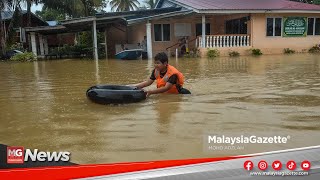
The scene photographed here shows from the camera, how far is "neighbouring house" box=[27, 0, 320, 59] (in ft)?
67.6

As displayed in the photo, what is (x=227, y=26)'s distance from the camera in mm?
23859

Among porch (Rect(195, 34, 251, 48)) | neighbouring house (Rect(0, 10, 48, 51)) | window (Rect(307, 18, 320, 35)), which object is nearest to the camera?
porch (Rect(195, 34, 251, 48))

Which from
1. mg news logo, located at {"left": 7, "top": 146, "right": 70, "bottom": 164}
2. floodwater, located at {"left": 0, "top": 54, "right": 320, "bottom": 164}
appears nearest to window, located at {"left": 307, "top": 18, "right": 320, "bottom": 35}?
floodwater, located at {"left": 0, "top": 54, "right": 320, "bottom": 164}

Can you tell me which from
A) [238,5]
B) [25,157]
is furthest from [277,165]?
[238,5]

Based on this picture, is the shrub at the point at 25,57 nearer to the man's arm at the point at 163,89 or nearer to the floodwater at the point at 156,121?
the floodwater at the point at 156,121

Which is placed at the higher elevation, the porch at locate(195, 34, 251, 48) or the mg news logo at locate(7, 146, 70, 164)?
the porch at locate(195, 34, 251, 48)

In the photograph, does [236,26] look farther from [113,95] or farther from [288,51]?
[113,95]

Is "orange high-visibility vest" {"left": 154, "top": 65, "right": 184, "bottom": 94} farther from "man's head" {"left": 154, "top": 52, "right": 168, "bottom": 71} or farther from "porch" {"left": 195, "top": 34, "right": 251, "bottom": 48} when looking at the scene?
"porch" {"left": 195, "top": 34, "right": 251, "bottom": 48}

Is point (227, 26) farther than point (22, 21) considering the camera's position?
No

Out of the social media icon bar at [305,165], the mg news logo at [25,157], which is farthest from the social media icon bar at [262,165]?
the mg news logo at [25,157]

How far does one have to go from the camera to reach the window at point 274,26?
22062 mm

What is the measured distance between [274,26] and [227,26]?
3.11 m

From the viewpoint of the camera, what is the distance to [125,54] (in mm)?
20547

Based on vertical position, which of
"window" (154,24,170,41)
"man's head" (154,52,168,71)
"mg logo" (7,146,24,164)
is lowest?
"mg logo" (7,146,24,164)
